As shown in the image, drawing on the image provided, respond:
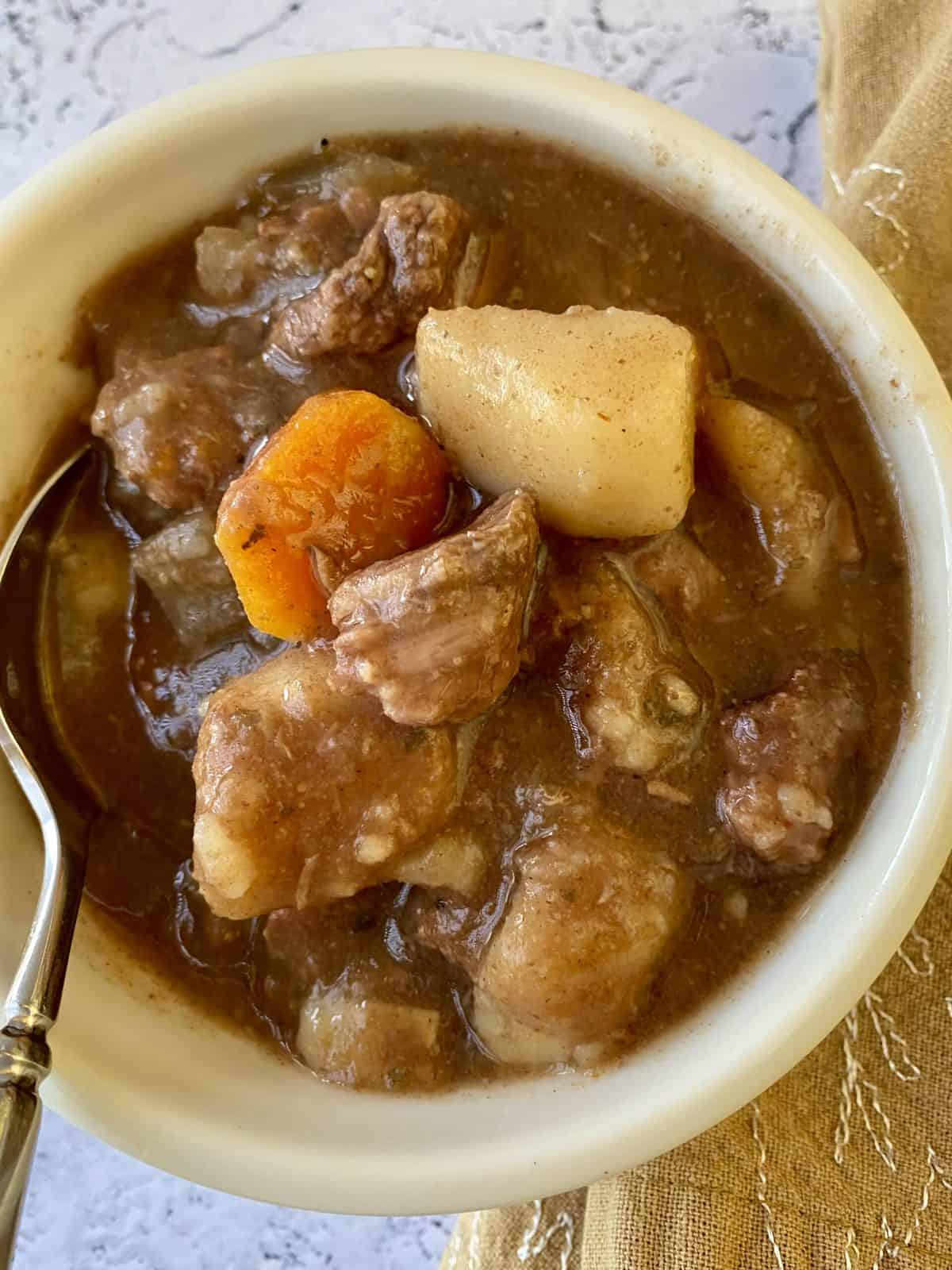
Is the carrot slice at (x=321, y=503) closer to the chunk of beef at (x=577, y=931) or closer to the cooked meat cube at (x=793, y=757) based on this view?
the chunk of beef at (x=577, y=931)

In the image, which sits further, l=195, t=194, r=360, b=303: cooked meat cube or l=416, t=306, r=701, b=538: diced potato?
l=195, t=194, r=360, b=303: cooked meat cube

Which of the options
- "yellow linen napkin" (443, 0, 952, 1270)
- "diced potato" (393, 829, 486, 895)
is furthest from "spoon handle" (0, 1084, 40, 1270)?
"yellow linen napkin" (443, 0, 952, 1270)

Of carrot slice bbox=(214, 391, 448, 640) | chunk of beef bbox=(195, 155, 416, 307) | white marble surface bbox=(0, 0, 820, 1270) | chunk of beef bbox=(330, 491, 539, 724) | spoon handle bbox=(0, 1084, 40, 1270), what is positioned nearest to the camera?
spoon handle bbox=(0, 1084, 40, 1270)

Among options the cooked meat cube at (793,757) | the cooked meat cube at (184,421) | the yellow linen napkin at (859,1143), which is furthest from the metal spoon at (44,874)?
the cooked meat cube at (793,757)

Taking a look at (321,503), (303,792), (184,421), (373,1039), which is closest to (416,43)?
(184,421)

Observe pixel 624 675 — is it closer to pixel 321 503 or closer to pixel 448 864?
pixel 448 864

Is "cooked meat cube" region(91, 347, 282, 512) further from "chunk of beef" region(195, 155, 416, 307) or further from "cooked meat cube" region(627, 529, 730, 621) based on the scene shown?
"cooked meat cube" region(627, 529, 730, 621)
